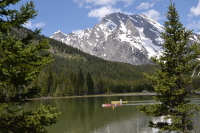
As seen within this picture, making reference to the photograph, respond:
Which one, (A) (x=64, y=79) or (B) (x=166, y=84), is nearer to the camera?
(B) (x=166, y=84)

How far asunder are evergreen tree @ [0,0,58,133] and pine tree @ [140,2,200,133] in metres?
13.9

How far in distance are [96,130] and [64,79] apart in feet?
498

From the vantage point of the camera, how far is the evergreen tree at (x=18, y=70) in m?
9.05

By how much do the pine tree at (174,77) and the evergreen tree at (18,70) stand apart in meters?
13.9

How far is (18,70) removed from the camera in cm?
966

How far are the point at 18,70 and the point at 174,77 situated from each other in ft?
53.4

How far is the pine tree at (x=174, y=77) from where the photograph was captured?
2055cm

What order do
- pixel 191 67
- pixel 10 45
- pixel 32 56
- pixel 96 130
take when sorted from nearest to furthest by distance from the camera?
pixel 10 45 → pixel 32 56 → pixel 191 67 → pixel 96 130

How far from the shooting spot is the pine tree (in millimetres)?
20547

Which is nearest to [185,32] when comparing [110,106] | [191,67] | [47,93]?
[191,67]

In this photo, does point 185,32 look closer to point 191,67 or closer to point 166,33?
point 166,33

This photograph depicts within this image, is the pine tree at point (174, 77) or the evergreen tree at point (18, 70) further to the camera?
the pine tree at point (174, 77)

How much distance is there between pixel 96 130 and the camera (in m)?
44.1

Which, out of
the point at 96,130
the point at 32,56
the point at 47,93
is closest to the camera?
the point at 32,56
